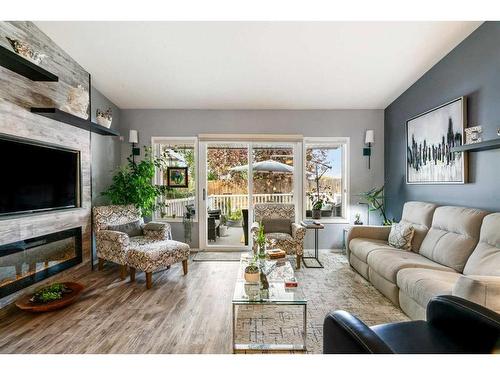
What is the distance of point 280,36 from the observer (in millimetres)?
2791

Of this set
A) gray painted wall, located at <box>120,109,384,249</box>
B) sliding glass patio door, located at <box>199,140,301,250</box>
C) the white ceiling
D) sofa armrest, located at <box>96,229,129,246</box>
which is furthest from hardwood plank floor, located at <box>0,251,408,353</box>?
the white ceiling

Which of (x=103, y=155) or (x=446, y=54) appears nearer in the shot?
(x=446, y=54)

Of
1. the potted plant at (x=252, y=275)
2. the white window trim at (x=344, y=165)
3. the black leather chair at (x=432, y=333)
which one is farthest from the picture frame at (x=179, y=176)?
the black leather chair at (x=432, y=333)

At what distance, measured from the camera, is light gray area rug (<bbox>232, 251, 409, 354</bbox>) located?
2035 millimetres

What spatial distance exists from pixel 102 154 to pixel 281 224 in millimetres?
2954

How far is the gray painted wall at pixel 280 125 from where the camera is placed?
4.49 meters

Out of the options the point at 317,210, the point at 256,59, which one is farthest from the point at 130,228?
the point at 317,210

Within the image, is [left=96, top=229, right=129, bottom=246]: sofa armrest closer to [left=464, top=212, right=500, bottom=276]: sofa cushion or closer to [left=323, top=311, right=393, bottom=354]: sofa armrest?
[left=323, top=311, right=393, bottom=354]: sofa armrest

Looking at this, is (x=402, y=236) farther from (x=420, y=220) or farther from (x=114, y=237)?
(x=114, y=237)

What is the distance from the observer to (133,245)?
10.5 feet

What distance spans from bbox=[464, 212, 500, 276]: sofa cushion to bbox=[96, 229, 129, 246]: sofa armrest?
3.46 m

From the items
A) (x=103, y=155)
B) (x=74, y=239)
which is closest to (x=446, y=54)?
(x=103, y=155)
